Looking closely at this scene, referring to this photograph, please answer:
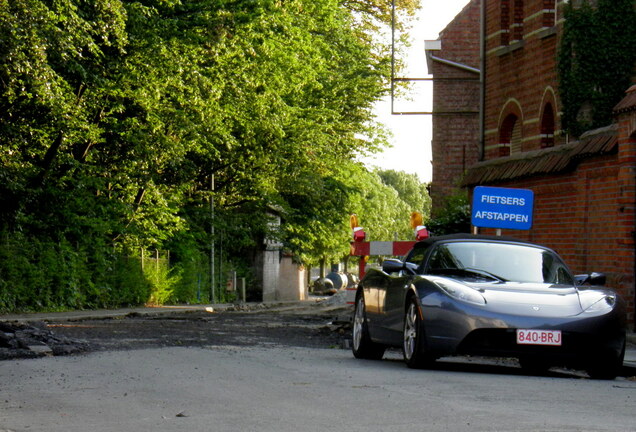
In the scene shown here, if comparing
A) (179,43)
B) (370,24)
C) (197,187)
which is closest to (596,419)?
(179,43)

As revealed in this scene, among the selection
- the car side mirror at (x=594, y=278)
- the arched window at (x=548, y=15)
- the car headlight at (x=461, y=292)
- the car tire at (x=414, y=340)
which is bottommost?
the car tire at (x=414, y=340)

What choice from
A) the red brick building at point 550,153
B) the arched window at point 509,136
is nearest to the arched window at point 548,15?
the red brick building at point 550,153

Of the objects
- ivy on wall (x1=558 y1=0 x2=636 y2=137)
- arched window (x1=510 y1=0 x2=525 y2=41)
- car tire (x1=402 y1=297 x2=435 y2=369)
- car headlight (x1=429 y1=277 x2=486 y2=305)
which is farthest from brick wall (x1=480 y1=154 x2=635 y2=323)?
arched window (x1=510 y1=0 x2=525 y2=41)

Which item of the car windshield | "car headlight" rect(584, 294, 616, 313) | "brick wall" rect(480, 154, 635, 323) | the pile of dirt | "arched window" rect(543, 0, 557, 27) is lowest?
the pile of dirt

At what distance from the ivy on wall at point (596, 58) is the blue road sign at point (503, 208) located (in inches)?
227

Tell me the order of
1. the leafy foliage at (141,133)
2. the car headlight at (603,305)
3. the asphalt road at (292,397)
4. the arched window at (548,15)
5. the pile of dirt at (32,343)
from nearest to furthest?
the asphalt road at (292,397) < the car headlight at (603,305) < the pile of dirt at (32,343) < the leafy foliage at (141,133) < the arched window at (548,15)

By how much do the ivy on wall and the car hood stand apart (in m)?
12.3

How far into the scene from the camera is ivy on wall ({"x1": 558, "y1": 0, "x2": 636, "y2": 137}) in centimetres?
2409

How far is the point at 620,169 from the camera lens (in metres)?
18.4

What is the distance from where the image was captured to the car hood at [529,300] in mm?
12188

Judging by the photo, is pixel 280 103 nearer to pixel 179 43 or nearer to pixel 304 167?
pixel 304 167

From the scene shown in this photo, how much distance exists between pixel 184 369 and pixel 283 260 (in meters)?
45.1

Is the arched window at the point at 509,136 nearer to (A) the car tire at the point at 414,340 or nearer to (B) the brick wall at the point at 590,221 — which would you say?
(B) the brick wall at the point at 590,221

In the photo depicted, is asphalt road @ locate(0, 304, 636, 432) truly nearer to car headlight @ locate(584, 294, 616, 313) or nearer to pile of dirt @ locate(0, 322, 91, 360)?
pile of dirt @ locate(0, 322, 91, 360)
